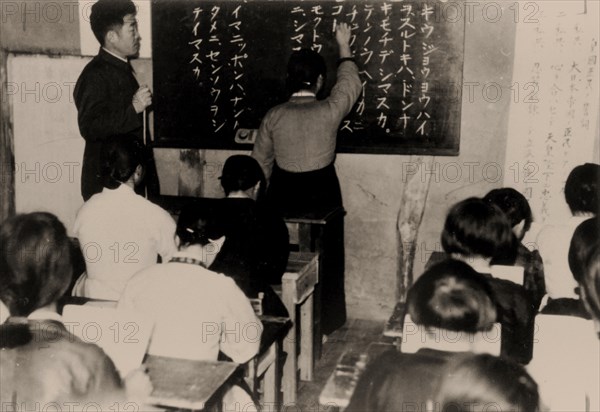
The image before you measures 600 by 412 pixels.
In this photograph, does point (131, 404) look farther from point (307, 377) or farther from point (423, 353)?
point (307, 377)

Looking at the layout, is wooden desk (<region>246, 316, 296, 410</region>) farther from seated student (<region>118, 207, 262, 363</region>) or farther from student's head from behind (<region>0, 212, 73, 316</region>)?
student's head from behind (<region>0, 212, 73, 316</region>)

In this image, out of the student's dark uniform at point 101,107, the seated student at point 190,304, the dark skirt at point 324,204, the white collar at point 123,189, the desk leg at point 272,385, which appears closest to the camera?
the seated student at point 190,304

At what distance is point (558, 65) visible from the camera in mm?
3689

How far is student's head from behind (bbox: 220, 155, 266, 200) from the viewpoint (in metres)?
2.72

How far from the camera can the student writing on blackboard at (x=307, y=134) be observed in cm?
368

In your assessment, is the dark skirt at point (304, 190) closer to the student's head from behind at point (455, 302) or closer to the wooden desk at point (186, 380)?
the wooden desk at point (186, 380)

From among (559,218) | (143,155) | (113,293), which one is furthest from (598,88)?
(113,293)

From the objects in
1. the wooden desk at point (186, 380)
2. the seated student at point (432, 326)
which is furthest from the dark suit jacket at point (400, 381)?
the wooden desk at point (186, 380)

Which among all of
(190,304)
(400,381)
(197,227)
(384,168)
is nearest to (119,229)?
(197,227)

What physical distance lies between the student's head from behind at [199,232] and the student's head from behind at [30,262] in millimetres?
451

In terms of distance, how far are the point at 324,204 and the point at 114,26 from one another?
143 cm

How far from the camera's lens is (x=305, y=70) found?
3.61 m

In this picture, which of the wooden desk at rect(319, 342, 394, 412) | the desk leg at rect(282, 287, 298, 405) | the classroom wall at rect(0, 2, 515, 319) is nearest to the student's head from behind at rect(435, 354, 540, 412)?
the wooden desk at rect(319, 342, 394, 412)

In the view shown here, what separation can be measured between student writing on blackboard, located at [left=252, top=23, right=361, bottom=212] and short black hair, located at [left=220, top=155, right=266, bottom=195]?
3.23 feet
